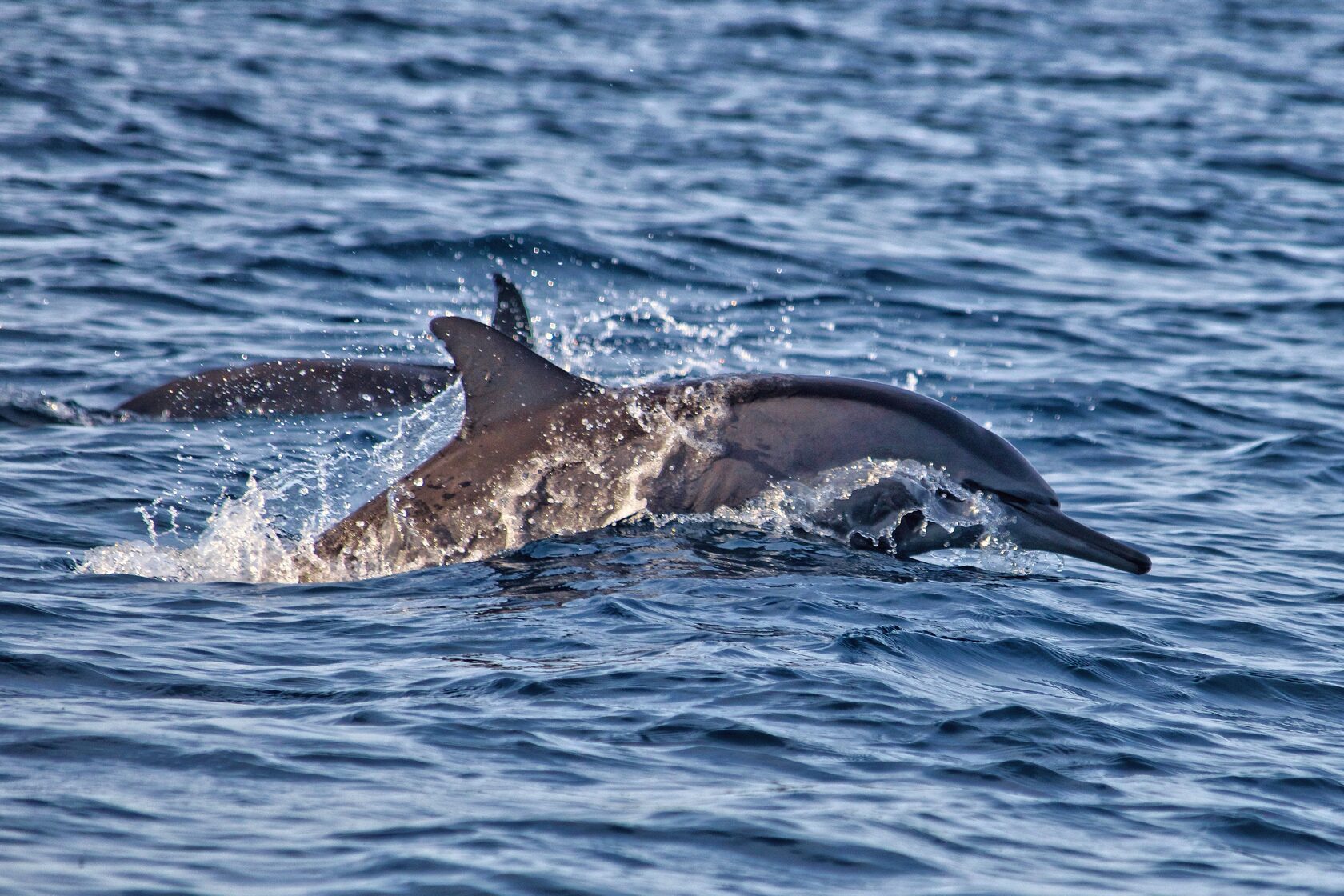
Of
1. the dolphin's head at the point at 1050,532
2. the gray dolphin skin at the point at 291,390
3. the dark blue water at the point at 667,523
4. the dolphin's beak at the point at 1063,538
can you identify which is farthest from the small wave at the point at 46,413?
the dolphin's beak at the point at 1063,538

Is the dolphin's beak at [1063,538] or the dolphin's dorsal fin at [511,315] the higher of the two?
the dolphin's dorsal fin at [511,315]

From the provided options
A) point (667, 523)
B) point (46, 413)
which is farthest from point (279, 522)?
point (46, 413)

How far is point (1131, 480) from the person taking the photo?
13062mm

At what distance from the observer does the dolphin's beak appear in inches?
362

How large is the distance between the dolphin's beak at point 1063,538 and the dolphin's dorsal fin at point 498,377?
8.02 feet

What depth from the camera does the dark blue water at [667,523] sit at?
624 centimetres

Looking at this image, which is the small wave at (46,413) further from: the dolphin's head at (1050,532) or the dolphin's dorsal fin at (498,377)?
the dolphin's head at (1050,532)

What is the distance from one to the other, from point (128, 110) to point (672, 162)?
24.8 ft

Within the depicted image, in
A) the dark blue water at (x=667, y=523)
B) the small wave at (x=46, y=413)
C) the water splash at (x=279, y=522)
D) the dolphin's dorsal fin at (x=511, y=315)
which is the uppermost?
the dolphin's dorsal fin at (x=511, y=315)

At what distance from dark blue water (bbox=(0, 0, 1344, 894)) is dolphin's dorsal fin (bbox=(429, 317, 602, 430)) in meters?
0.78

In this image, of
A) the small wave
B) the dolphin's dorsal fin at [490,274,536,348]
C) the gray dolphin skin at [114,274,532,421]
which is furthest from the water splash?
the small wave

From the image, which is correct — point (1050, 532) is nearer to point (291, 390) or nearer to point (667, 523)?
point (667, 523)

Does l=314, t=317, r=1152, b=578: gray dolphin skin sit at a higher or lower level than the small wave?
higher

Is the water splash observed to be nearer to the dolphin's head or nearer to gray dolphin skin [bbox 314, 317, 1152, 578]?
gray dolphin skin [bbox 314, 317, 1152, 578]
